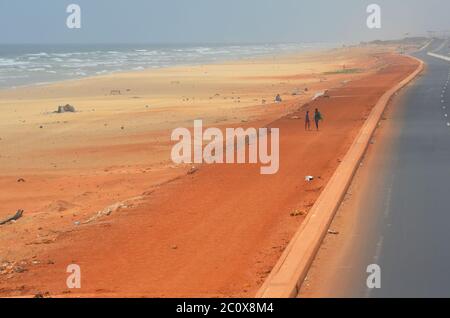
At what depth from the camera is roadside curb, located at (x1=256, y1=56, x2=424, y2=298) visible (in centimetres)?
901

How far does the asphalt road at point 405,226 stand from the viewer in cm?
930

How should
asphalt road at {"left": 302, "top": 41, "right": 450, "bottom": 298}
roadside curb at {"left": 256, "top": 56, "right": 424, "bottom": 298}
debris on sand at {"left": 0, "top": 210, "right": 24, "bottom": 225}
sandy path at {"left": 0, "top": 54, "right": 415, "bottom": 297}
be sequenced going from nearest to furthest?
1. roadside curb at {"left": 256, "top": 56, "right": 424, "bottom": 298}
2. asphalt road at {"left": 302, "top": 41, "right": 450, "bottom": 298}
3. sandy path at {"left": 0, "top": 54, "right": 415, "bottom": 297}
4. debris on sand at {"left": 0, "top": 210, "right": 24, "bottom": 225}

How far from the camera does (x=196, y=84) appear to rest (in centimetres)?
6756

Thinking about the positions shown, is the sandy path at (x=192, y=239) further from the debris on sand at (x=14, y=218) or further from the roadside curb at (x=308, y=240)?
the debris on sand at (x=14, y=218)

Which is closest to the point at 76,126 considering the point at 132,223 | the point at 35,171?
the point at 35,171

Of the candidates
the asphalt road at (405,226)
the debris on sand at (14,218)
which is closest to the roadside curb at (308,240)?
the asphalt road at (405,226)

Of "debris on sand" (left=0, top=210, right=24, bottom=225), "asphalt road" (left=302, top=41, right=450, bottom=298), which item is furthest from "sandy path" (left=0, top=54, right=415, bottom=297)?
"debris on sand" (left=0, top=210, right=24, bottom=225)

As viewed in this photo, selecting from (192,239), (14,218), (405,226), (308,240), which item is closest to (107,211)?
(14,218)

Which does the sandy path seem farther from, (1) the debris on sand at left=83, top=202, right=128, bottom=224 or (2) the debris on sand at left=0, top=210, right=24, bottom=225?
(2) the debris on sand at left=0, top=210, right=24, bottom=225

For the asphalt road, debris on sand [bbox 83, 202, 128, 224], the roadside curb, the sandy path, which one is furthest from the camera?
debris on sand [bbox 83, 202, 128, 224]

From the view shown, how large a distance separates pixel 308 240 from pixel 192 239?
2.12 metres

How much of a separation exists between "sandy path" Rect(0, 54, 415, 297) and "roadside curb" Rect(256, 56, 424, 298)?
29cm

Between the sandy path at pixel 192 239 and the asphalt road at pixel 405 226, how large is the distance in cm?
122
